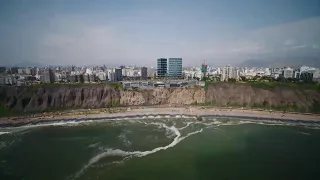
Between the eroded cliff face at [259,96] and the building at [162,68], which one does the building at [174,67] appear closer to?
the building at [162,68]

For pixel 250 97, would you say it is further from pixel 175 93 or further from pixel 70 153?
pixel 70 153

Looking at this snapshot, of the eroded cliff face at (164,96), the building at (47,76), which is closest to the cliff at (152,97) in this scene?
the eroded cliff face at (164,96)

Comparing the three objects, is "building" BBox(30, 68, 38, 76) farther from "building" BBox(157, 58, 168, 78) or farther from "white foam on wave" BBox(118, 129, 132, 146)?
"white foam on wave" BBox(118, 129, 132, 146)

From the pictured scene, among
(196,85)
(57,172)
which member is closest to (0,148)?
(57,172)

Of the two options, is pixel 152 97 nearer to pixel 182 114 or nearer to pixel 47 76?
pixel 182 114

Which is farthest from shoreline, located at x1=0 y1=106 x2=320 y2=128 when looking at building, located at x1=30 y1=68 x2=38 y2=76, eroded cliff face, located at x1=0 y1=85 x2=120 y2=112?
building, located at x1=30 y1=68 x2=38 y2=76

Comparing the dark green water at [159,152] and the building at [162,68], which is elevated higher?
the building at [162,68]
